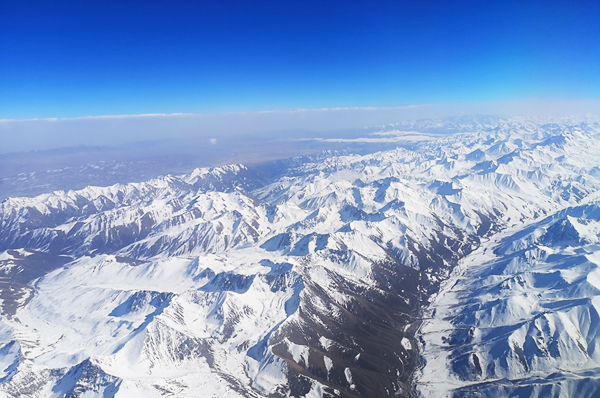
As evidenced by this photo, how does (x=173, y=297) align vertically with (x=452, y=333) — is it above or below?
above

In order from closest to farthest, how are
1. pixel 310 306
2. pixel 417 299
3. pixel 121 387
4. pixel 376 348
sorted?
pixel 121 387 < pixel 376 348 < pixel 310 306 < pixel 417 299

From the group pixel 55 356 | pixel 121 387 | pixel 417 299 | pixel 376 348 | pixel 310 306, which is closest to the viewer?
pixel 121 387

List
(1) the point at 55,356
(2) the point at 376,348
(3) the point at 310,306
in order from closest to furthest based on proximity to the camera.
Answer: (1) the point at 55,356 < (2) the point at 376,348 < (3) the point at 310,306

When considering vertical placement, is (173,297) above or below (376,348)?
above

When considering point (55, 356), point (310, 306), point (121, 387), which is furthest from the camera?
point (310, 306)

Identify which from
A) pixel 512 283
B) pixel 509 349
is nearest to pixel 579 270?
pixel 512 283

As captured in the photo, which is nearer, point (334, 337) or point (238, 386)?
point (238, 386)

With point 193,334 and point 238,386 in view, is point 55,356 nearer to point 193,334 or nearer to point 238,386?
point 193,334

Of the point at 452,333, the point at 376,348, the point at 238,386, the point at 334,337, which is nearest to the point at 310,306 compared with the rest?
the point at 334,337

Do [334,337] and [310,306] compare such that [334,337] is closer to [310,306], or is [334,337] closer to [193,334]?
[310,306]
